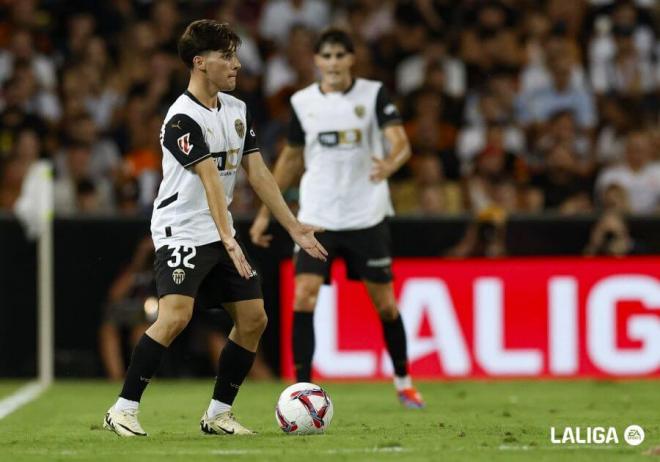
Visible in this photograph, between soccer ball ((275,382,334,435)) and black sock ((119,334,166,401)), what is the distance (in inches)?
29.8

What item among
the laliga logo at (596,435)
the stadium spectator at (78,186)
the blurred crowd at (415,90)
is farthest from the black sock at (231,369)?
the stadium spectator at (78,186)

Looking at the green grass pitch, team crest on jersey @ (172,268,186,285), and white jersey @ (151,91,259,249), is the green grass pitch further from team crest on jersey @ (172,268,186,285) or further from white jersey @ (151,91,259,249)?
white jersey @ (151,91,259,249)

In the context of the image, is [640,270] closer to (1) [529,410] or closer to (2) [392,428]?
(1) [529,410]

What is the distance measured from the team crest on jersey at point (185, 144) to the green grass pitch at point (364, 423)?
4.88ft

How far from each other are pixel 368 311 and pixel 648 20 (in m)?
5.78

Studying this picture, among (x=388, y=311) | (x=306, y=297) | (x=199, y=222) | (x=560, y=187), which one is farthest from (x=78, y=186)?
(x=199, y=222)

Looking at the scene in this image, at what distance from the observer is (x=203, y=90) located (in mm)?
→ 7395

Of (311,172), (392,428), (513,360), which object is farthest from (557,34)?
(392,428)

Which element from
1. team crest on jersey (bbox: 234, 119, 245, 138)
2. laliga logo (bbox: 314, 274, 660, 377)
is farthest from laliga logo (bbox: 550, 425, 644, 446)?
laliga logo (bbox: 314, 274, 660, 377)

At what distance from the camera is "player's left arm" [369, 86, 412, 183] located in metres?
9.31

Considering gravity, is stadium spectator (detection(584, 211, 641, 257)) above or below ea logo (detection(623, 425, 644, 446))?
above

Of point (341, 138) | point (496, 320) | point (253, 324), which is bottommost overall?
point (496, 320)

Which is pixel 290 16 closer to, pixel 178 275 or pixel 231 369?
pixel 231 369

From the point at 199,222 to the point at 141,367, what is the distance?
0.81 meters
